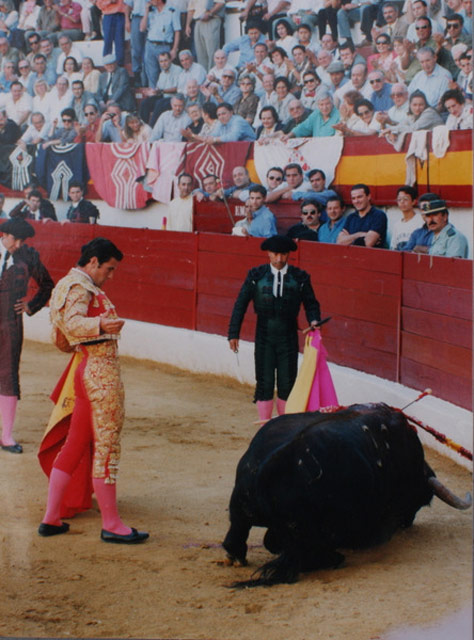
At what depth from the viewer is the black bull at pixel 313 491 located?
3.26m

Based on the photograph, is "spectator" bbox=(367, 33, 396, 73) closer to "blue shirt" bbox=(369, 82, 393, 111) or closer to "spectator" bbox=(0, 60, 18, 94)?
"blue shirt" bbox=(369, 82, 393, 111)

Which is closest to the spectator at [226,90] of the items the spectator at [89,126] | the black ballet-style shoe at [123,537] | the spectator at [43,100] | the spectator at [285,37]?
the spectator at [285,37]

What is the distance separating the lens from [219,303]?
784 cm

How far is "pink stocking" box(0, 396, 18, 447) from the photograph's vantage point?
5211mm

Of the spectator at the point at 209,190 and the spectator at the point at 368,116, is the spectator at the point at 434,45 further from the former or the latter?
the spectator at the point at 209,190

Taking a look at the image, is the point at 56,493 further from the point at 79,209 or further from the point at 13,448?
the point at 79,209

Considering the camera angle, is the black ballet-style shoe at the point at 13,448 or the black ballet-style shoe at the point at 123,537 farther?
the black ballet-style shoe at the point at 13,448

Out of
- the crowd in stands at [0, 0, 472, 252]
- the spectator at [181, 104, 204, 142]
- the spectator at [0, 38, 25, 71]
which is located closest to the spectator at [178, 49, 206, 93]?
the crowd in stands at [0, 0, 472, 252]

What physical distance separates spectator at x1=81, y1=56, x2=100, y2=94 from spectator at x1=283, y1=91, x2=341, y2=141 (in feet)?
11.0

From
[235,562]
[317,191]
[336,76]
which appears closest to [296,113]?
[336,76]

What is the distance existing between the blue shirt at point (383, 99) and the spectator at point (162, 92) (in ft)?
8.92

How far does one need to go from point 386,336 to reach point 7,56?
7.19 meters

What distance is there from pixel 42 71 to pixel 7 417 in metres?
6.66

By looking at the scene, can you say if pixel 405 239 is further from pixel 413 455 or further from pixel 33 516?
pixel 33 516
